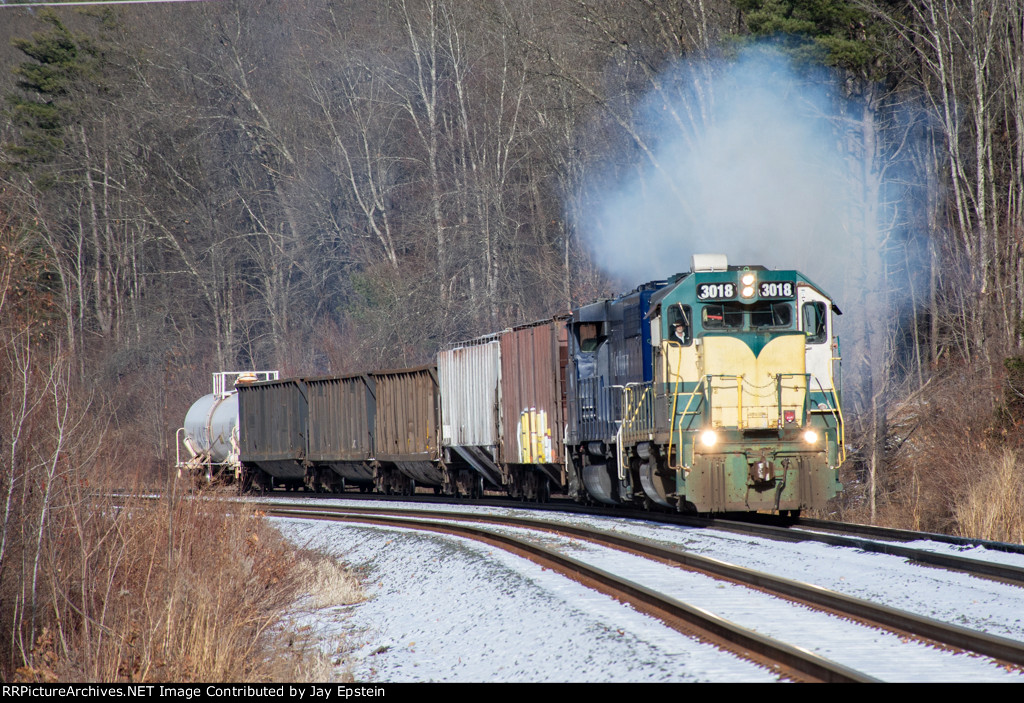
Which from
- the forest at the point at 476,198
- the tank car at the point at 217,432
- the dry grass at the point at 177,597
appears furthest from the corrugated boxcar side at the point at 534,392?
the tank car at the point at 217,432

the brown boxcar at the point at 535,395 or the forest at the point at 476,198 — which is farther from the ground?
the forest at the point at 476,198

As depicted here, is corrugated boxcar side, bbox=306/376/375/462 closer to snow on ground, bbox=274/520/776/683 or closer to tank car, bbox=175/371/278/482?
tank car, bbox=175/371/278/482

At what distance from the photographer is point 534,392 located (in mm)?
18688

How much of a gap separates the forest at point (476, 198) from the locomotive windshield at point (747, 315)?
316 cm

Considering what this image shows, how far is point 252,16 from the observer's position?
4538 cm

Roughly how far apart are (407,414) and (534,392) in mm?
5624

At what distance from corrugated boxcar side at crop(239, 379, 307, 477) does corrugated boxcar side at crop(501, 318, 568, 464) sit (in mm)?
9072

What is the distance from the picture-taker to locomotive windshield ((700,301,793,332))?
44.6 ft

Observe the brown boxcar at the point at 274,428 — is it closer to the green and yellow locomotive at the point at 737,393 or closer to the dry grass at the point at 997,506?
the green and yellow locomotive at the point at 737,393

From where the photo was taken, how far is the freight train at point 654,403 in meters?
13.2

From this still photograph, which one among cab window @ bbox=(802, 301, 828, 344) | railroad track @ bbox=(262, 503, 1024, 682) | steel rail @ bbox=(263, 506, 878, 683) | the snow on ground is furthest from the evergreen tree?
cab window @ bbox=(802, 301, 828, 344)

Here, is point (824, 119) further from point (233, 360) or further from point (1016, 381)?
point (233, 360)

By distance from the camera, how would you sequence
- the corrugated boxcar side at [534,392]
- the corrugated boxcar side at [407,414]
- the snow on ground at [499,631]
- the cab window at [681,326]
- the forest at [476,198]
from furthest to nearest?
the corrugated boxcar side at [407,414] → the corrugated boxcar side at [534,392] → the forest at [476,198] → the cab window at [681,326] → the snow on ground at [499,631]

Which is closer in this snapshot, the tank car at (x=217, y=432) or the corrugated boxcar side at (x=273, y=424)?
the corrugated boxcar side at (x=273, y=424)
